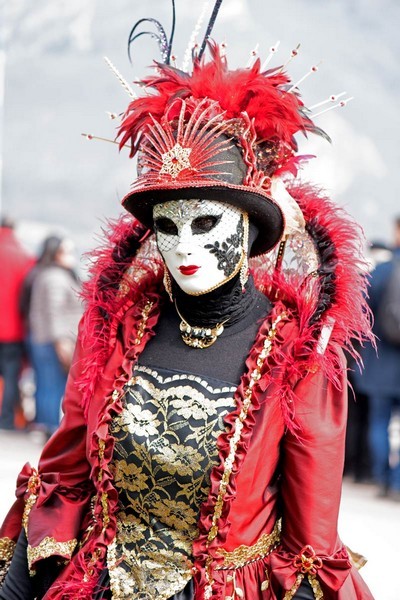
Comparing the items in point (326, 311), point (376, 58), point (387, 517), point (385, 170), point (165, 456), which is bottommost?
point (387, 517)

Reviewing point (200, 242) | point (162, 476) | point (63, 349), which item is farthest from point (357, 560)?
point (63, 349)

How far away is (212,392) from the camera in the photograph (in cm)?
229

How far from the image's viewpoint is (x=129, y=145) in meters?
2.49

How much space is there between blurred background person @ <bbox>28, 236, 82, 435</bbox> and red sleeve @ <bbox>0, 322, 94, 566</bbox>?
4238 mm

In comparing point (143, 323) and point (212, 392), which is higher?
point (143, 323)

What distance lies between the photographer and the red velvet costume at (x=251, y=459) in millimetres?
2199

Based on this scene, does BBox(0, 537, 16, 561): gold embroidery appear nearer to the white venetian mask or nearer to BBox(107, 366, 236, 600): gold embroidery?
BBox(107, 366, 236, 600): gold embroidery

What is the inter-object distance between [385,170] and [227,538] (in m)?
11.5

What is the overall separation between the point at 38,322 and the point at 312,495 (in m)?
5.08

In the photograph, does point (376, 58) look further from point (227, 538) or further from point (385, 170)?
point (227, 538)

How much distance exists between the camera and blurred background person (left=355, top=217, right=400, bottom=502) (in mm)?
5750

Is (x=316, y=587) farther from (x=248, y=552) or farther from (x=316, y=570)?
(x=248, y=552)

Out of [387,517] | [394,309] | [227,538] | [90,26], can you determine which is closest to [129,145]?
[227,538]

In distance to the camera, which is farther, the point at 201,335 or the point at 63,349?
the point at 63,349
